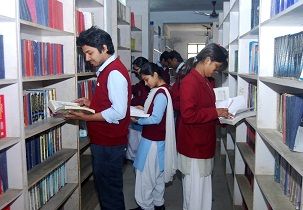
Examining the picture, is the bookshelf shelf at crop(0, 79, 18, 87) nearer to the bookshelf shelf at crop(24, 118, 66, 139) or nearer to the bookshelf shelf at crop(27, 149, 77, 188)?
the bookshelf shelf at crop(24, 118, 66, 139)

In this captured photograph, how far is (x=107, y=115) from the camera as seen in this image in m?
2.12

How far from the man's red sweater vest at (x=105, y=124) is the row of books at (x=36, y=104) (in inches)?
13.4

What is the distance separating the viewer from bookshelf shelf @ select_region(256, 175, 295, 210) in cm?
161

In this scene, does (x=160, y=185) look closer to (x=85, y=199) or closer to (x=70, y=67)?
(x=85, y=199)

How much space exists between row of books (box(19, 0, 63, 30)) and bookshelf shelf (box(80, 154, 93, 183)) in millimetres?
1255

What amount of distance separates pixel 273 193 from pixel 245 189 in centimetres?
90

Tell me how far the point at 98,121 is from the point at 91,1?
131cm

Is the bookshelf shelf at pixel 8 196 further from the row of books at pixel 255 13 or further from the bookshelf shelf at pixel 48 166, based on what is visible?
the row of books at pixel 255 13

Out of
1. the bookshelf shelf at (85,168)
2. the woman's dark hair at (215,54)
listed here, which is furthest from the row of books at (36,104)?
the woman's dark hair at (215,54)

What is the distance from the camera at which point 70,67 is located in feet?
8.39

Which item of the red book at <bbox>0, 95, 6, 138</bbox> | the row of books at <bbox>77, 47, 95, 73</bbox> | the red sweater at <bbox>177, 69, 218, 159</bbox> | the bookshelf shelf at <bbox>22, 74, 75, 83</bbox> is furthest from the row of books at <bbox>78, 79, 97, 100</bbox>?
the red book at <bbox>0, 95, 6, 138</bbox>

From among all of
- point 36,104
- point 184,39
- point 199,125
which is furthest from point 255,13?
point 184,39

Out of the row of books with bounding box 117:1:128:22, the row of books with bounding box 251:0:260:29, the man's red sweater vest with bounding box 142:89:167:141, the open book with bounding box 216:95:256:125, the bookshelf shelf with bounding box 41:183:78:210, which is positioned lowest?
the bookshelf shelf with bounding box 41:183:78:210

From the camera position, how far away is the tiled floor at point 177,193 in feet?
10.5
